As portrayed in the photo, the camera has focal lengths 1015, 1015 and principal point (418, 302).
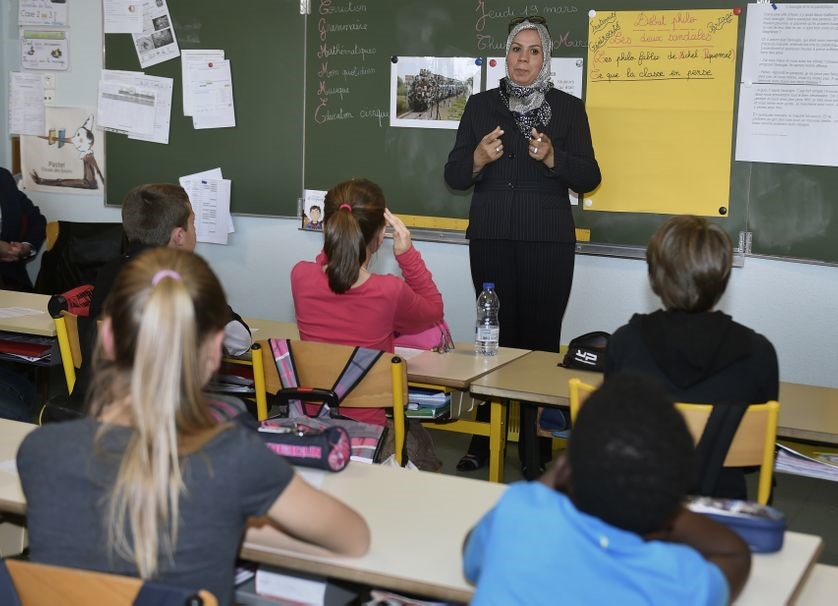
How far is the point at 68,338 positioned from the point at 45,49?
3.58 metres

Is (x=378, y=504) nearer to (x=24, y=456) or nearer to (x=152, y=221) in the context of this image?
(x=24, y=456)

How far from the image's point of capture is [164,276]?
1583 millimetres

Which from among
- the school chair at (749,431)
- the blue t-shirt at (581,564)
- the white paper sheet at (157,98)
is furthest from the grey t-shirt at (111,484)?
the white paper sheet at (157,98)

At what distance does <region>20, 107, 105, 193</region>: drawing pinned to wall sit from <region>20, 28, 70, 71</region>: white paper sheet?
0.28 m

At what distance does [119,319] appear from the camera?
1.60 m

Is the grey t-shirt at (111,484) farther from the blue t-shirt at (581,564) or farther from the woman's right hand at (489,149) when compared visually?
the woman's right hand at (489,149)

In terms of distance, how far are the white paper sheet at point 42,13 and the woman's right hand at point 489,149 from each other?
10.7ft

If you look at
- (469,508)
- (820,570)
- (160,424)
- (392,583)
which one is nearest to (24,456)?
(160,424)

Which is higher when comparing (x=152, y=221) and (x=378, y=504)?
(x=152, y=221)

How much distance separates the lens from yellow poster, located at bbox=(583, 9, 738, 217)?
15.1 ft

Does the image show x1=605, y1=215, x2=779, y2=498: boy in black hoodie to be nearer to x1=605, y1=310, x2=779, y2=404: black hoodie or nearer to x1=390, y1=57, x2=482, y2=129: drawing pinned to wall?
x1=605, y1=310, x2=779, y2=404: black hoodie

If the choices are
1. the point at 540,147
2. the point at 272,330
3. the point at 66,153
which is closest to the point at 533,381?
the point at 272,330

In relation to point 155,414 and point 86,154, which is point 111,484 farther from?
point 86,154

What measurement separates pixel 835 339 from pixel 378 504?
3.29m
